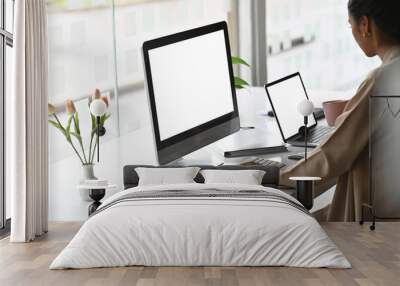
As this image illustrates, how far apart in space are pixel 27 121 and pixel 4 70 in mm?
601

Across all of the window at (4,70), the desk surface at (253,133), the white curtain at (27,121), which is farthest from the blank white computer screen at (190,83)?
the window at (4,70)

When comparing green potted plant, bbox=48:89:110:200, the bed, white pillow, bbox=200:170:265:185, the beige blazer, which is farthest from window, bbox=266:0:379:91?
the bed

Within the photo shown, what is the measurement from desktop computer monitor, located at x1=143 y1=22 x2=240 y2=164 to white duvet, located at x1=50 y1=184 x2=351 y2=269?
96 centimetres

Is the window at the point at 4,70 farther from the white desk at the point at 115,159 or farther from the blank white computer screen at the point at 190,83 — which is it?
the blank white computer screen at the point at 190,83

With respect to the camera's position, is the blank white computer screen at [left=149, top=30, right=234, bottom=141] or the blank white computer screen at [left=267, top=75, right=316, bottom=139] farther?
the blank white computer screen at [left=267, top=75, right=316, bottom=139]

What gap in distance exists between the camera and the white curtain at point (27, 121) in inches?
212

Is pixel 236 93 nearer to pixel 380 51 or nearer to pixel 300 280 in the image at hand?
pixel 380 51

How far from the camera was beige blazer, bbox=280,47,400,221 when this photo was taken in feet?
19.3

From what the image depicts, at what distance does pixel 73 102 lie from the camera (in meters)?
6.40

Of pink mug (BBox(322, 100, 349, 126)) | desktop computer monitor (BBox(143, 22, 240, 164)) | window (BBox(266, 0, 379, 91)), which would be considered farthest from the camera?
window (BBox(266, 0, 379, 91))

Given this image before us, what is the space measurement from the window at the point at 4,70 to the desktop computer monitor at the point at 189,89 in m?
1.17

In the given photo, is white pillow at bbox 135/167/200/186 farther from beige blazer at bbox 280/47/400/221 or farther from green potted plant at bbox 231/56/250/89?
green potted plant at bbox 231/56/250/89

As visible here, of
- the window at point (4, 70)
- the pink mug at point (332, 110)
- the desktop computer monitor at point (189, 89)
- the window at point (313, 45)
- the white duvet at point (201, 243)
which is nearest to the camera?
the white duvet at point (201, 243)

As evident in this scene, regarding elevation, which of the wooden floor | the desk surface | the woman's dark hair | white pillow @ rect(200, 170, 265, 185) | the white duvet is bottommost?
the wooden floor
